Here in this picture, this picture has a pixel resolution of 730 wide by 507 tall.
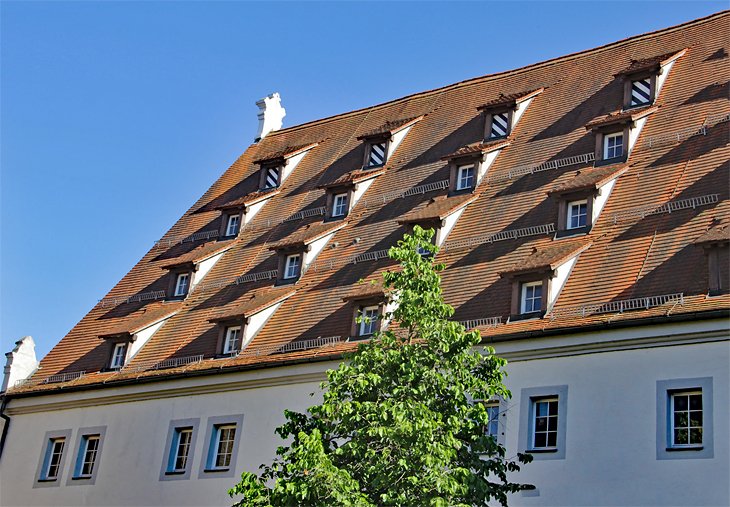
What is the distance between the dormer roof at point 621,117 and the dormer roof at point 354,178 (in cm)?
749

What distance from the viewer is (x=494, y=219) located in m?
31.5

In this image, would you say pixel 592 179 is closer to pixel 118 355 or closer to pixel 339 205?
pixel 339 205

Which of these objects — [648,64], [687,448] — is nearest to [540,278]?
[687,448]

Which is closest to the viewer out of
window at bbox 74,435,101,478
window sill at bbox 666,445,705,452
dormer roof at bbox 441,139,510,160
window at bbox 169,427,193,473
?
window sill at bbox 666,445,705,452

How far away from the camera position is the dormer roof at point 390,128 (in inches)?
1500

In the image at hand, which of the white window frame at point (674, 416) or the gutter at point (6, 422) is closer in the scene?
the white window frame at point (674, 416)

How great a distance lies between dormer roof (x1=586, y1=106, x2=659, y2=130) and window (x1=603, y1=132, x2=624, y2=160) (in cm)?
34

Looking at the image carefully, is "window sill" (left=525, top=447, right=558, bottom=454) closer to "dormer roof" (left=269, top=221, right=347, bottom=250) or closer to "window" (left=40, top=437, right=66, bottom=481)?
"dormer roof" (left=269, top=221, right=347, bottom=250)

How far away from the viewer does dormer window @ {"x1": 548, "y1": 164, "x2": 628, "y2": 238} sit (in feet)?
96.1

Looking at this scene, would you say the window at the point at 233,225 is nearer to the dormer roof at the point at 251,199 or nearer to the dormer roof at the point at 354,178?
the dormer roof at the point at 251,199

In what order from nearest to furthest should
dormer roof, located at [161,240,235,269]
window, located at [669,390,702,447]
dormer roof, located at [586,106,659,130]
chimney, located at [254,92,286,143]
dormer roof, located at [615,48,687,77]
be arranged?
1. window, located at [669,390,702,447]
2. dormer roof, located at [586,106,659,130]
3. dormer roof, located at [615,48,687,77]
4. dormer roof, located at [161,240,235,269]
5. chimney, located at [254,92,286,143]

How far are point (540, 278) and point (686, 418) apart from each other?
17.0 feet

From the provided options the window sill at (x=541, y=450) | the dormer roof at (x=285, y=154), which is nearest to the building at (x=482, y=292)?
the window sill at (x=541, y=450)

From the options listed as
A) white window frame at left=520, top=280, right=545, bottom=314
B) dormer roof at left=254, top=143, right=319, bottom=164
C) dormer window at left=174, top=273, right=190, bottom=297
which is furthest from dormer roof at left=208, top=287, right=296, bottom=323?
white window frame at left=520, top=280, right=545, bottom=314
